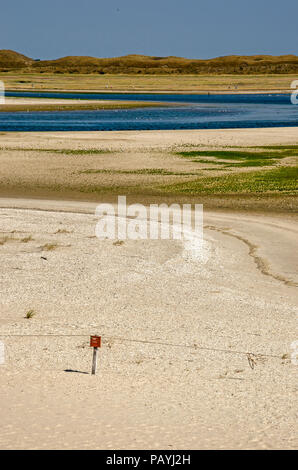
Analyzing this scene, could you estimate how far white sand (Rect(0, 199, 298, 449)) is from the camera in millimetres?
8531

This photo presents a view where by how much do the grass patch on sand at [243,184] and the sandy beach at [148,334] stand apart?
15.3ft

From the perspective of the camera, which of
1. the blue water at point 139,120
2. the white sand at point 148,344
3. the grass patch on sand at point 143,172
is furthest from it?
the blue water at point 139,120

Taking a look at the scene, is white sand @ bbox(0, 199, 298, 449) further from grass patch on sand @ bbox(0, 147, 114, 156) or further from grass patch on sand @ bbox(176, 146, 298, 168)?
grass patch on sand @ bbox(0, 147, 114, 156)

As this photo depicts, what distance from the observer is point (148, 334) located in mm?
11969

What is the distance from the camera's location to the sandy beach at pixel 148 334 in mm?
8578

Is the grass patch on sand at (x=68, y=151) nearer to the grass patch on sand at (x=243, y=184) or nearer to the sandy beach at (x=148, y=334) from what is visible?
the grass patch on sand at (x=243, y=184)

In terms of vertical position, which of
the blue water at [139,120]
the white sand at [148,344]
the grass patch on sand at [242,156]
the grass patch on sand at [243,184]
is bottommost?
the white sand at [148,344]

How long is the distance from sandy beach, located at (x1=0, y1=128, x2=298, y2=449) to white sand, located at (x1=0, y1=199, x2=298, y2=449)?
3 centimetres

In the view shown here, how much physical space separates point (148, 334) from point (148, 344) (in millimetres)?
515

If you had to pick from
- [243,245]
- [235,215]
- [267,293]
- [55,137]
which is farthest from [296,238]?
[55,137]

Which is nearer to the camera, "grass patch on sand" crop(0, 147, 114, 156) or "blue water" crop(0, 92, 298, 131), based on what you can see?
"grass patch on sand" crop(0, 147, 114, 156)

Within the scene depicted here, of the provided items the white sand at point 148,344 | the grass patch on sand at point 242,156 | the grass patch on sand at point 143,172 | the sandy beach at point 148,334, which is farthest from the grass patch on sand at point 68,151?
the white sand at point 148,344

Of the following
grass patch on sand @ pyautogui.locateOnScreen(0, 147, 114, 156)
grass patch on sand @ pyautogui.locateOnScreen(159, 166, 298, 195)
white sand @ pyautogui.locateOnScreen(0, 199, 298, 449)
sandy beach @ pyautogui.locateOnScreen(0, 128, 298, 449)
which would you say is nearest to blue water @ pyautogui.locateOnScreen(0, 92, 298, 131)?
grass patch on sand @ pyautogui.locateOnScreen(0, 147, 114, 156)

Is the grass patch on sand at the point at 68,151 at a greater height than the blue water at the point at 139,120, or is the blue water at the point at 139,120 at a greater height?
the blue water at the point at 139,120
